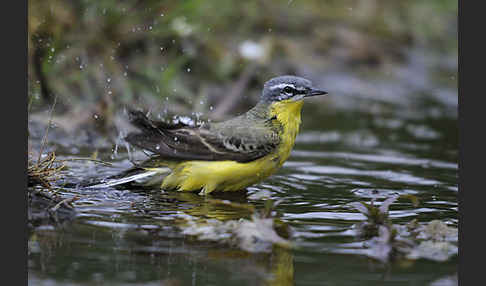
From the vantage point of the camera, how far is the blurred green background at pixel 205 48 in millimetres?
8828

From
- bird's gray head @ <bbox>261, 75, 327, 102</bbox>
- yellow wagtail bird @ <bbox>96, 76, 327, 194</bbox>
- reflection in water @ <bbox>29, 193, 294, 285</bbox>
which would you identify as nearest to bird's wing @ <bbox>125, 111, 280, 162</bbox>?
yellow wagtail bird @ <bbox>96, 76, 327, 194</bbox>

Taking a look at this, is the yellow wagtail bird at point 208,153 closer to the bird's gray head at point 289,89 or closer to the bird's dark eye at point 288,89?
the bird's gray head at point 289,89

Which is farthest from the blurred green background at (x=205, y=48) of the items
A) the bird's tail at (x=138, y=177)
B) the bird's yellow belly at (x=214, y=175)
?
the bird's yellow belly at (x=214, y=175)

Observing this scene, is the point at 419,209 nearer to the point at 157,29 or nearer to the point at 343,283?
the point at 343,283

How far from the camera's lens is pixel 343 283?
3.99m

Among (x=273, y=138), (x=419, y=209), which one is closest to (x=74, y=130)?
(x=273, y=138)

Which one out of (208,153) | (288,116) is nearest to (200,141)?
(208,153)

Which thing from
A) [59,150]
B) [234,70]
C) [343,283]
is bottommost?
[343,283]

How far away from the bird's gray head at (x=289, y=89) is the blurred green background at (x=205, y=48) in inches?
88.4

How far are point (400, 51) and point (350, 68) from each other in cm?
126

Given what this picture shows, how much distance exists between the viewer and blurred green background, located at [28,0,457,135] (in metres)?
8.83

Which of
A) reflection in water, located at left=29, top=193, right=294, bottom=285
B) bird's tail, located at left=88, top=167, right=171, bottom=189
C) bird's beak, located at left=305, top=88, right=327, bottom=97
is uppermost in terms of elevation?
bird's beak, located at left=305, top=88, right=327, bottom=97

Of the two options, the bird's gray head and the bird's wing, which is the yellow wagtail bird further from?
the bird's gray head

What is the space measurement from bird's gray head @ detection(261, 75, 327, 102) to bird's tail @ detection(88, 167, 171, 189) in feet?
4.29
